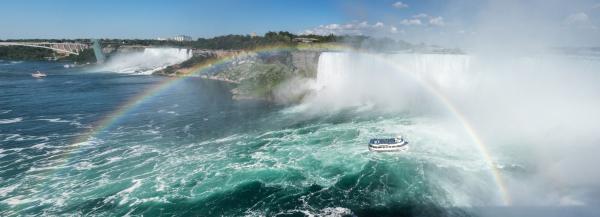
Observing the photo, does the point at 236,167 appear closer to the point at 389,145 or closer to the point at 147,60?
the point at 389,145

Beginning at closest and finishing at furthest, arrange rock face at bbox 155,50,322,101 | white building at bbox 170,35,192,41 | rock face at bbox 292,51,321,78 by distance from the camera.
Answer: rock face at bbox 155,50,322,101, rock face at bbox 292,51,321,78, white building at bbox 170,35,192,41

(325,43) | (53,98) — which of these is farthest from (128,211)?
(325,43)

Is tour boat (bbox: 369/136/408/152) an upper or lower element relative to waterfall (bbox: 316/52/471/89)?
lower

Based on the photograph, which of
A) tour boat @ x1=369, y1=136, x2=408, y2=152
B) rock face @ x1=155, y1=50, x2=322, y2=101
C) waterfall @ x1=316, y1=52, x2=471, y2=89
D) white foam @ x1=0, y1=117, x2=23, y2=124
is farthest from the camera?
rock face @ x1=155, y1=50, x2=322, y2=101

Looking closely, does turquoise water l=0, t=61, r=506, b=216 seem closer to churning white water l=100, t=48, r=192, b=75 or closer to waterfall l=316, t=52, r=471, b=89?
waterfall l=316, t=52, r=471, b=89

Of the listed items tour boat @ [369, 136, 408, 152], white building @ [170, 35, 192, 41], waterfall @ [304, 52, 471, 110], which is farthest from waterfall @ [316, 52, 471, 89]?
white building @ [170, 35, 192, 41]

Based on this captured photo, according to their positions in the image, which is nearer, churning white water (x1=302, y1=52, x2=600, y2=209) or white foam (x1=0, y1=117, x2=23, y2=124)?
churning white water (x1=302, y1=52, x2=600, y2=209)

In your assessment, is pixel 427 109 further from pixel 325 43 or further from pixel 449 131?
pixel 325 43

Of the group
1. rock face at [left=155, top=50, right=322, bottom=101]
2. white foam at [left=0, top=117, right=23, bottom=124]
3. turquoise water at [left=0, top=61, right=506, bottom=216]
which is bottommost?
white foam at [left=0, top=117, right=23, bottom=124]
